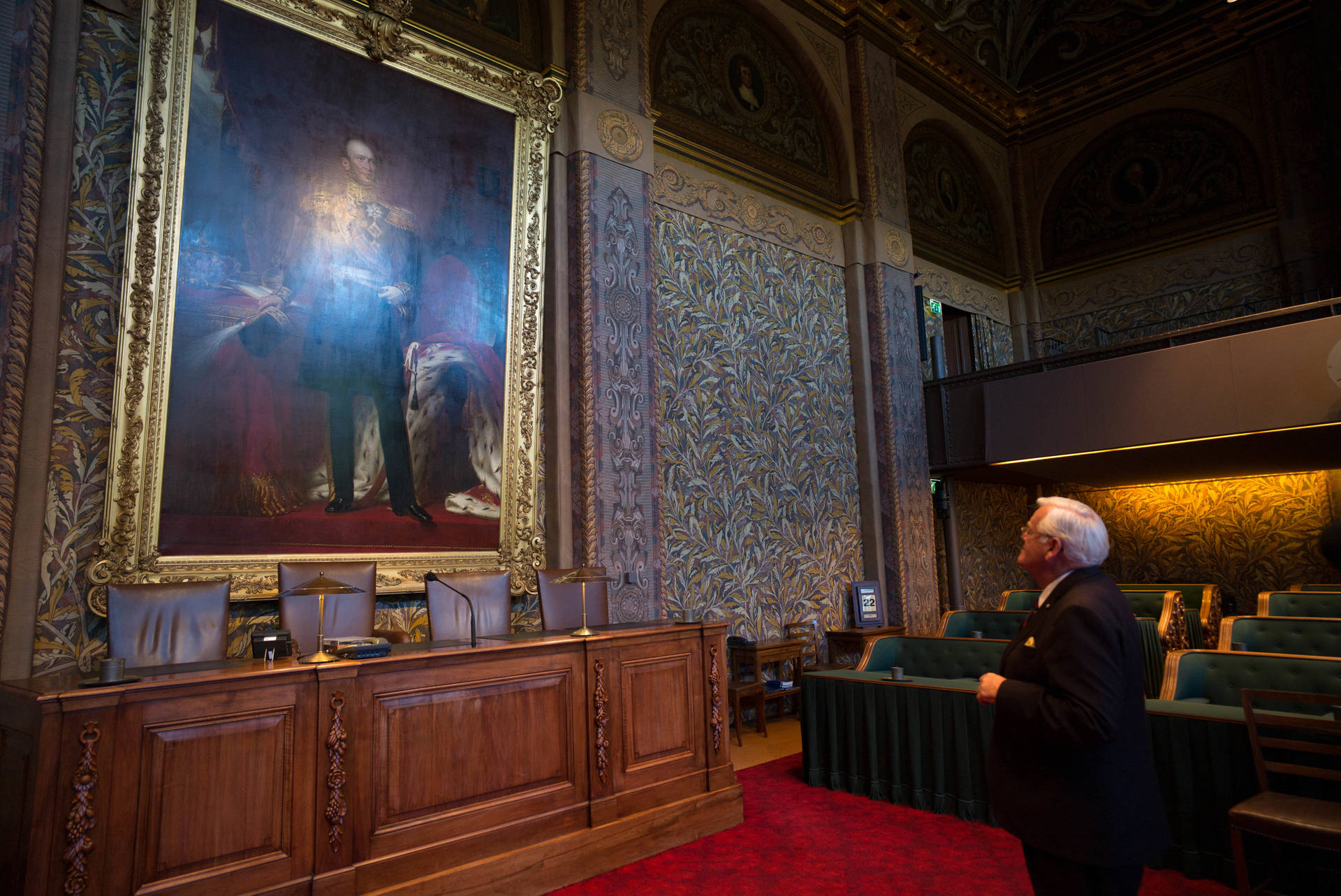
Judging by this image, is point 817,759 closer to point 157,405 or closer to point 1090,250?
point 157,405

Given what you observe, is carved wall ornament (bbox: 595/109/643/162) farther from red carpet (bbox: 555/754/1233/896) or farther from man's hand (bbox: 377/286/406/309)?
red carpet (bbox: 555/754/1233/896)

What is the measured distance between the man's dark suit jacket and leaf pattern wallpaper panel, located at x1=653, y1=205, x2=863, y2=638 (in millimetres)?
4564

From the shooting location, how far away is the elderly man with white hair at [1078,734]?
181 cm

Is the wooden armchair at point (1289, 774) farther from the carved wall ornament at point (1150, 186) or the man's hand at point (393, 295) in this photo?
the carved wall ornament at point (1150, 186)

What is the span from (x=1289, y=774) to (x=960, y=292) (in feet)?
26.9

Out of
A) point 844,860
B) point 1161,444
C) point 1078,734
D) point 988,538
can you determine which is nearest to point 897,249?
point 1161,444

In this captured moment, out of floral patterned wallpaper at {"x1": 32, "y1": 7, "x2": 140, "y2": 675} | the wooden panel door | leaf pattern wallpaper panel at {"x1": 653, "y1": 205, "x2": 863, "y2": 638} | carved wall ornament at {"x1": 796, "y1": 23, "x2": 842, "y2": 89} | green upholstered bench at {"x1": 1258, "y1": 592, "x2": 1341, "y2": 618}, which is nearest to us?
the wooden panel door

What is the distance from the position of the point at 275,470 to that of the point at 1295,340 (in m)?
7.90

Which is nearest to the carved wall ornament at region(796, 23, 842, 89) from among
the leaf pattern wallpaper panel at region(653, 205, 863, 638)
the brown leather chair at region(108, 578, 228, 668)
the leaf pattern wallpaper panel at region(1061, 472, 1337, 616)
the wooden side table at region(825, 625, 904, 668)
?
the leaf pattern wallpaper panel at region(653, 205, 863, 638)

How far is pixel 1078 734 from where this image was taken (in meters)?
1.78

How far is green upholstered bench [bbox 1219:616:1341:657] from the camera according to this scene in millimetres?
4723

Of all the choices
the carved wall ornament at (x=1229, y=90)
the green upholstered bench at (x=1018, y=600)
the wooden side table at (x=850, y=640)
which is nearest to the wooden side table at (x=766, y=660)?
the wooden side table at (x=850, y=640)

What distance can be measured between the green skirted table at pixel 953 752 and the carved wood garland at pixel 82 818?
364 cm

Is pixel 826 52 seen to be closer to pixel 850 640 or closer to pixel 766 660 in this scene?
pixel 850 640
